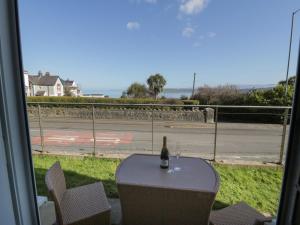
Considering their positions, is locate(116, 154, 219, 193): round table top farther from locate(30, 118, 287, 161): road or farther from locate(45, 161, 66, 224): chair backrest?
locate(30, 118, 287, 161): road

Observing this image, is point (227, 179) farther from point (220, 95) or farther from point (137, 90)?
point (137, 90)

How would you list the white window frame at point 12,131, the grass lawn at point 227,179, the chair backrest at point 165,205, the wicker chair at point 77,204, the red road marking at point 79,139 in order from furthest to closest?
1. the red road marking at point 79,139
2. the grass lawn at point 227,179
3. the wicker chair at point 77,204
4. the chair backrest at point 165,205
5. the white window frame at point 12,131

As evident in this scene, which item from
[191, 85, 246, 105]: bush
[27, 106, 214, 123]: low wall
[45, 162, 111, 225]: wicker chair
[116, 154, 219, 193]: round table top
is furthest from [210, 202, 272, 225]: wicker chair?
[191, 85, 246, 105]: bush

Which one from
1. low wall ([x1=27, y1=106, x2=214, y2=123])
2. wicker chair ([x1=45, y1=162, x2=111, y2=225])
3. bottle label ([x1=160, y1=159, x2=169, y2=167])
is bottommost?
low wall ([x1=27, y1=106, x2=214, y2=123])

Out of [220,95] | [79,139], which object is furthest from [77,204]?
[220,95]

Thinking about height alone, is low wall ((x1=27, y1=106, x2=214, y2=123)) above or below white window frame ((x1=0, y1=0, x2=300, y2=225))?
below

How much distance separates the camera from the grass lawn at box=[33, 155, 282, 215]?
2256mm

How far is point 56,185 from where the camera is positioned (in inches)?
60.0

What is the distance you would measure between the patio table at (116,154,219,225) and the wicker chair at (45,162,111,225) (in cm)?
22

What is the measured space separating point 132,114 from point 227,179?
8069mm

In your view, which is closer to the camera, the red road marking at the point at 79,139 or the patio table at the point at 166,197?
the patio table at the point at 166,197

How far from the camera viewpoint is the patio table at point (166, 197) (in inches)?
50.7

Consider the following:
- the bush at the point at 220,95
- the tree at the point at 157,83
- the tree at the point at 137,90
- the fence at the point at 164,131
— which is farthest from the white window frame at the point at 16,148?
the tree at the point at 157,83

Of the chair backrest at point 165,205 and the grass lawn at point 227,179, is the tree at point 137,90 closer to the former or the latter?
the grass lawn at point 227,179
